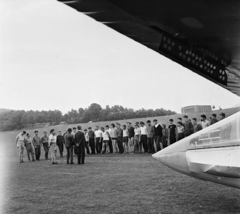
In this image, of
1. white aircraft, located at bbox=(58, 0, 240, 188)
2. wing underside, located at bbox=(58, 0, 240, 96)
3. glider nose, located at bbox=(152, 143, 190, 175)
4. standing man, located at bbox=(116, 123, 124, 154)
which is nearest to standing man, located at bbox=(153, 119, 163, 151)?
standing man, located at bbox=(116, 123, 124, 154)

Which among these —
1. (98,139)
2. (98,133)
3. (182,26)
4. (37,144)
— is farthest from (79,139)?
(182,26)

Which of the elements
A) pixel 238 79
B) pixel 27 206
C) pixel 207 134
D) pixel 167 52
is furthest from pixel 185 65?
pixel 27 206

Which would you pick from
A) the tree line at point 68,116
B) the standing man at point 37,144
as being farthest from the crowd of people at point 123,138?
the tree line at point 68,116

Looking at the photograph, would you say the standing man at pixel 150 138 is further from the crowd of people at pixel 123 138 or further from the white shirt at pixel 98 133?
the white shirt at pixel 98 133

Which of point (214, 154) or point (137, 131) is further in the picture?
point (137, 131)

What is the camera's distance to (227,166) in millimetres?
4074

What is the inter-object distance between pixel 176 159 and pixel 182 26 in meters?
2.25

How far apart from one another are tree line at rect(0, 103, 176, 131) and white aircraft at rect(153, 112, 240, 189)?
13.2 meters

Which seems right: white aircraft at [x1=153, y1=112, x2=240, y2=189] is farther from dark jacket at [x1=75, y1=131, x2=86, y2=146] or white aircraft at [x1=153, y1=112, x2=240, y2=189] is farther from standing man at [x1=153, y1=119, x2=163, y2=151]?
standing man at [x1=153, y1=119, x2=163, y2=151]

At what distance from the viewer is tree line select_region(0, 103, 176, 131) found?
17.0 m

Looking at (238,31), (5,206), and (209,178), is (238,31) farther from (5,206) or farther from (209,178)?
(5,206)

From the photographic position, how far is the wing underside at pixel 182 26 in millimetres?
3777

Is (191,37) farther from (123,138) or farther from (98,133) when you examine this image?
(98,133)

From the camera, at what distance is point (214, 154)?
4.32 metres
